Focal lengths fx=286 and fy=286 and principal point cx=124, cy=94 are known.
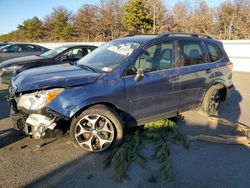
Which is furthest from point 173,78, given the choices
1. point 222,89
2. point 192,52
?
point 222,89

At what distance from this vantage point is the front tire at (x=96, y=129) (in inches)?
170

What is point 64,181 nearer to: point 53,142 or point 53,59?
point 53,142

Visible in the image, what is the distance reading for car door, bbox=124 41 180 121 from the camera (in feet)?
15.3

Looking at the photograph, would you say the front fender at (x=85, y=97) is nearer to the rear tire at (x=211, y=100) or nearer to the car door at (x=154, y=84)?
the car door at (x=154, y=84)

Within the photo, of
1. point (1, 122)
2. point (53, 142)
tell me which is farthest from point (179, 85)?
point (1, 122)

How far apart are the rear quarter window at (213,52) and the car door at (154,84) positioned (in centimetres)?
118

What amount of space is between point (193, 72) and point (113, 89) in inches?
74.5

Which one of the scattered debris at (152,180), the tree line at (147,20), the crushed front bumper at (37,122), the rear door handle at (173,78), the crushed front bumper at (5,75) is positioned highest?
the tree line at (147,20)

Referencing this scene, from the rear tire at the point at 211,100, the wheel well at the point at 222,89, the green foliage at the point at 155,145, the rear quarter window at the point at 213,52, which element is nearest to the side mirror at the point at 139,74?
the green foliage at the point at 155,145

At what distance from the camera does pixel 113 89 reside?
4.42 m

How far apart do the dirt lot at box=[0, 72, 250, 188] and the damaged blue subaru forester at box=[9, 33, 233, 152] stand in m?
0.35

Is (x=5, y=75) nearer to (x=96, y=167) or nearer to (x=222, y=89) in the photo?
(x=96, y=167)

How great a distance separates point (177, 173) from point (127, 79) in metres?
1.64

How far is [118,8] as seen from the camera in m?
39.4
